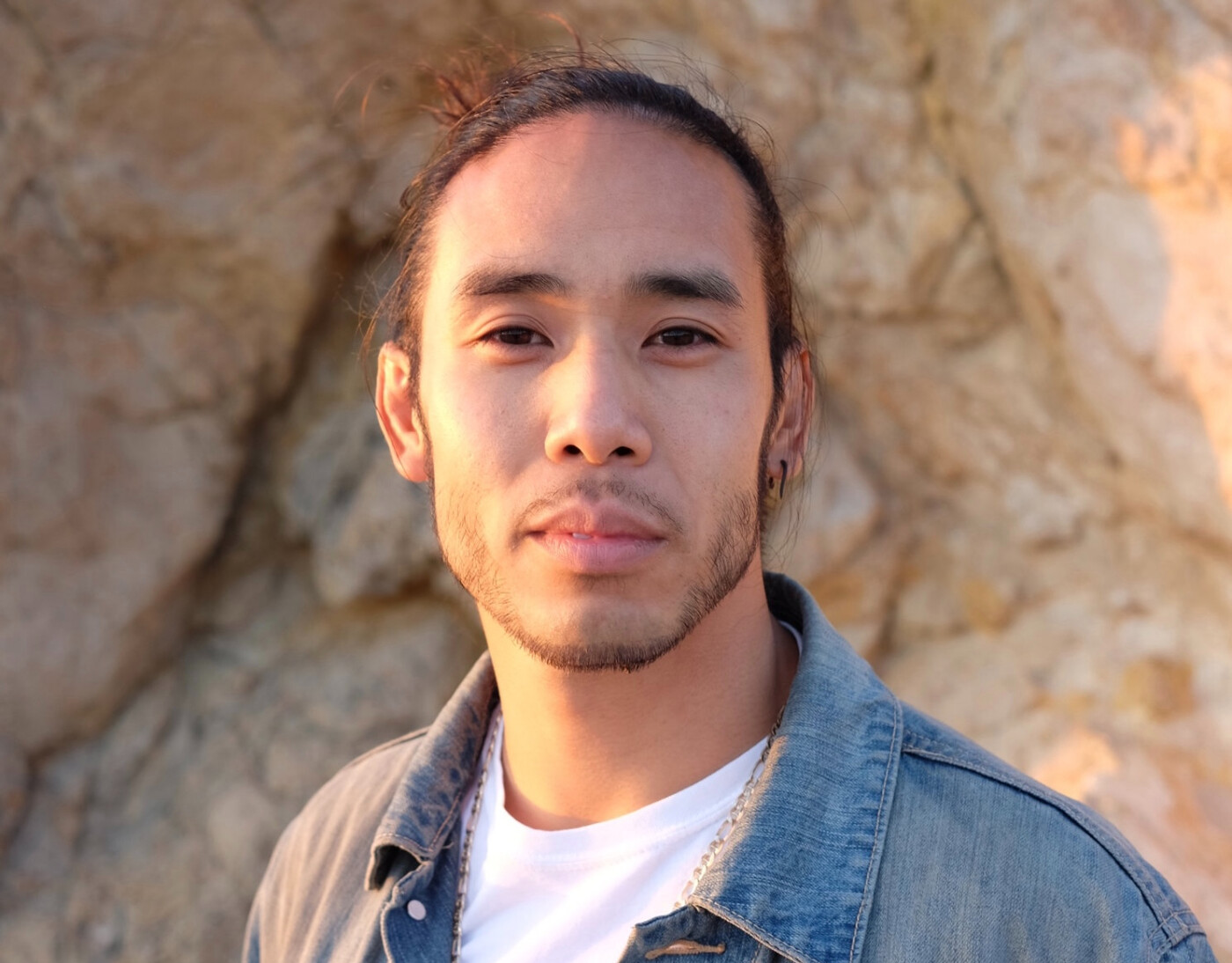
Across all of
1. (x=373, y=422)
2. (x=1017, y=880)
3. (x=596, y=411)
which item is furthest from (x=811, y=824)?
(x=373, y=422)

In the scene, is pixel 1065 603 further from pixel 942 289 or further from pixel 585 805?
pixel 585 805

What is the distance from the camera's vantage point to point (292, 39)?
2840mm

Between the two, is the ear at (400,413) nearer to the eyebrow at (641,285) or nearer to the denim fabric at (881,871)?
the eyebrow at (641,285)

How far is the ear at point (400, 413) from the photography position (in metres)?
1.72

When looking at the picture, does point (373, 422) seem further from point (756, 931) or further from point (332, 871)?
point (756, 931)

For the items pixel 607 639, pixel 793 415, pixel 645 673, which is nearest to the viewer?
pixel 607 639

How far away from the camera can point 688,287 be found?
1.44 m

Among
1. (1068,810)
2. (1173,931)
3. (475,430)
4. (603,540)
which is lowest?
(1173,931)

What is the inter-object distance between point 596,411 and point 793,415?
17.5 inches

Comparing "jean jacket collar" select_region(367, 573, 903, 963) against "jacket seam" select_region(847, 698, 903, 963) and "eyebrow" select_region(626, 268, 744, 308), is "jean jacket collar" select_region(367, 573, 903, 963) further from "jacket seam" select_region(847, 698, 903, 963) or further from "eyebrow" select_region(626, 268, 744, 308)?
"eyebrow" select_region(626, 268, 744, 308)

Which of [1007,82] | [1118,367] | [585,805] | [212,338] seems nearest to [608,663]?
[585,805]

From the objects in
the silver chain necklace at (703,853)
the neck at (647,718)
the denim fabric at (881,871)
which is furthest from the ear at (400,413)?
the denim fabric at (881,871)

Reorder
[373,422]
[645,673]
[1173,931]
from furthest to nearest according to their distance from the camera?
[373,422]
[645,673]
[1173,931]

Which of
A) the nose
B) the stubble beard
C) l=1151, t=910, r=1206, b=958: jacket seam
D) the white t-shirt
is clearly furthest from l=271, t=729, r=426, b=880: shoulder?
l=1151, t=910, r=1206, b=958: jacket seam
